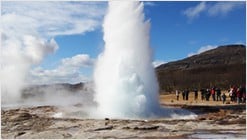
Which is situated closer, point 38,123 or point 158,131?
point 158,131

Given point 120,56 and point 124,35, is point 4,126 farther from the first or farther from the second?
point 124,35

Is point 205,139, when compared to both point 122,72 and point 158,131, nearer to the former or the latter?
point 158,131

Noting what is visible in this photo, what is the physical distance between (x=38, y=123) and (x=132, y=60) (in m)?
5.07

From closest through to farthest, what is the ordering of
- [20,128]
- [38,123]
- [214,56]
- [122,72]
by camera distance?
[20,128], [38,123], [122,72], [214,56]

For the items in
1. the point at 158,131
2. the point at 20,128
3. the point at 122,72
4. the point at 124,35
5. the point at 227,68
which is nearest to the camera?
the point at 158,131

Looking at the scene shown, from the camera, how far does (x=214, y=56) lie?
120 m

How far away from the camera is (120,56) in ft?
56.6

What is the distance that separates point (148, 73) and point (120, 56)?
1.21 meters

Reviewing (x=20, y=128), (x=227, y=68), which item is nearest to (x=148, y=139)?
(x=20, y=128)

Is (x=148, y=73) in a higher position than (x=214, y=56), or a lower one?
lower

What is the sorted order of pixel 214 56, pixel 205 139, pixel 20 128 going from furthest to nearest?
pixel 214 56 → pixel 20 128 → pixel 205 139

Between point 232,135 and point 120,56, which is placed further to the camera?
point 120,56

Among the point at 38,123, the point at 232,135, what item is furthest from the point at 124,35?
the point at 232,135

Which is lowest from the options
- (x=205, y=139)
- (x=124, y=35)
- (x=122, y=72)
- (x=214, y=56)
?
(x=205, y=139)
